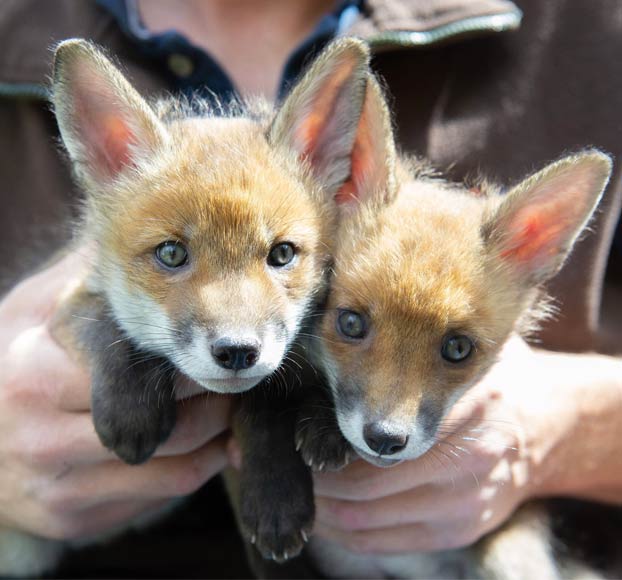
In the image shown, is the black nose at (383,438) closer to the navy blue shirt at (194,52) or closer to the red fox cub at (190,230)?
the red fox cub at (190,230)

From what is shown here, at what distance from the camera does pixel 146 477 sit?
1.96 meters

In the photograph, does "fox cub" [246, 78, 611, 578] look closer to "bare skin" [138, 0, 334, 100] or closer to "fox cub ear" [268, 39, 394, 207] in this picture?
"fox cub ear" [268, 39, 394, 207]

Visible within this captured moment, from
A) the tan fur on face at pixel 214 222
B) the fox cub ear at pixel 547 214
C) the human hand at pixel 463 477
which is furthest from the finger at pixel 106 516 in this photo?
the fox cub ear at pixel 547 214

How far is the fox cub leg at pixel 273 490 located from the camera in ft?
5.83

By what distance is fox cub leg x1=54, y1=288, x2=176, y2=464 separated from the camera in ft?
5.87

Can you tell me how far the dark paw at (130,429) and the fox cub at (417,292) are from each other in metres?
0.39

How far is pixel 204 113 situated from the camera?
7.51 ft

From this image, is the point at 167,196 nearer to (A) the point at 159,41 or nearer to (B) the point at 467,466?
(A) the point at 159,41

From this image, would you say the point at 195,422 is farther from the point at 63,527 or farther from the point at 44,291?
the point at 44,291

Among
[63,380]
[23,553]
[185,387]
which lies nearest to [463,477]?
[185,387]

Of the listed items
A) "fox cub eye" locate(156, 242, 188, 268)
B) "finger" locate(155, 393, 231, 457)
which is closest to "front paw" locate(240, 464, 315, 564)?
"finger" locate(155, 393, 231, 457)

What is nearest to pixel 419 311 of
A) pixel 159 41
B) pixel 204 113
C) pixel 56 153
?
pixel 204 113

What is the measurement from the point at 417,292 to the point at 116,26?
158 centimetres

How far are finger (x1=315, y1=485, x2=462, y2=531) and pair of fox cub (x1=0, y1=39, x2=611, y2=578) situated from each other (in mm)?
230
